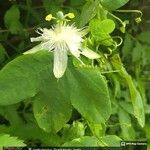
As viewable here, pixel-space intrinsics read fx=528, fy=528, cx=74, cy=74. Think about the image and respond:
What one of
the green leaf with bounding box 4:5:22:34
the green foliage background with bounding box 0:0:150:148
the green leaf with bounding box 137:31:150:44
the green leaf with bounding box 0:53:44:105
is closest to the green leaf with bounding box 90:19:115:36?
the green foliage background with bounding box 0:0:150:148

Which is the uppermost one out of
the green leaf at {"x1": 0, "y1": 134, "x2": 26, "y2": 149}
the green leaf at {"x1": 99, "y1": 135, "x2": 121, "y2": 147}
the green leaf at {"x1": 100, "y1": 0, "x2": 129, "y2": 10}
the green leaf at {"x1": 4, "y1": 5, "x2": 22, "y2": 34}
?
the green leaf at {"x1": 4, "y1": 5, "x2": 22, "y2": 34}

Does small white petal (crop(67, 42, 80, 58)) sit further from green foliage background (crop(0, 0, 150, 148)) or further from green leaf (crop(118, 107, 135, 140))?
green leaf (crop(118, 107, 135, 140))

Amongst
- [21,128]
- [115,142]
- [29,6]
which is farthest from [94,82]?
[29,6]

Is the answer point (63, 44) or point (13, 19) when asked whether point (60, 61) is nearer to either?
point (63, 44)

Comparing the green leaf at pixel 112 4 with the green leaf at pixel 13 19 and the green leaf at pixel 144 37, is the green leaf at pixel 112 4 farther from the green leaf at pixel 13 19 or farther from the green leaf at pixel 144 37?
the green leaf at pixel 144 37

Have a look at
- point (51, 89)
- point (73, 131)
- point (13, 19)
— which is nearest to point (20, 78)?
point (51, 89)

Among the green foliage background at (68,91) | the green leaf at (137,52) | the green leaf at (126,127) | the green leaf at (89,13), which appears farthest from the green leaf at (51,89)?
the green leaf at (137,52)
